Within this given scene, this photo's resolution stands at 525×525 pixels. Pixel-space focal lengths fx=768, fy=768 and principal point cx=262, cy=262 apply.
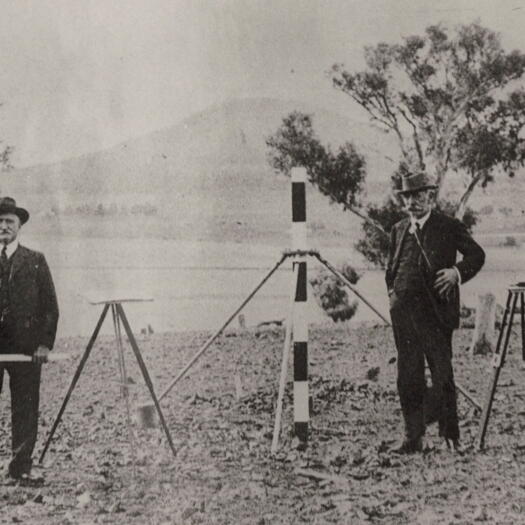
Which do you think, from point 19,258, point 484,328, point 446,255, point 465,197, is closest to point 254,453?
point 446,255

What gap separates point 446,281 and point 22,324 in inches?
88.0

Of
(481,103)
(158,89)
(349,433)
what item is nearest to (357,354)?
(349,433)

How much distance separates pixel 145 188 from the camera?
14.8 ft

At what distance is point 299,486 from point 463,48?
2.75 metres

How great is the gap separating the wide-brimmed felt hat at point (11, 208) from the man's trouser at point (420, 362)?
2057mm

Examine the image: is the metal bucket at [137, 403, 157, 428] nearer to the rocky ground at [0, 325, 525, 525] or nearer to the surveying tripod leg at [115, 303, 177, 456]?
the rocky ground at [0, 325, 525, 525]

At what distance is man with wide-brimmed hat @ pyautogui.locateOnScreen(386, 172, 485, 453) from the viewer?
414 cm

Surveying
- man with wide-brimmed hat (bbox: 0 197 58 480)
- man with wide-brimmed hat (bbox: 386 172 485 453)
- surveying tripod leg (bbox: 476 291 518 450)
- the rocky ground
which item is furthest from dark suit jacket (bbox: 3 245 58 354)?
surveying tripod leg (bbox: 476 291 518 450)

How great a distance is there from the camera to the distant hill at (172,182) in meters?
4.39

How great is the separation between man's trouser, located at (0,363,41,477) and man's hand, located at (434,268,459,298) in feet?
7.09

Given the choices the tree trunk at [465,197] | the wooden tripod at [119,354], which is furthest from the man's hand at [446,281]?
the wooden tripod at [119,354]

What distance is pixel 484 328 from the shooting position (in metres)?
5.93

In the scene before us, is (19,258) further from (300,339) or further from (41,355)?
(300,339)

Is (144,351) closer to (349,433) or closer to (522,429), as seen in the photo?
(349,433)
